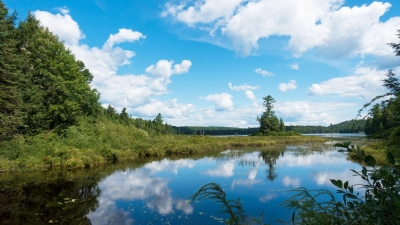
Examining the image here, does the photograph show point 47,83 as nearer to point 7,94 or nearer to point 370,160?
point 7,94

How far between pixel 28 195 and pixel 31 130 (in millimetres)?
14098

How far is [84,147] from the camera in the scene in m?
23.9

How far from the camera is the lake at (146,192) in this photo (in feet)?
31.8

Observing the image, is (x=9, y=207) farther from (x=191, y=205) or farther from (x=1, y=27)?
(x=1, y=27)

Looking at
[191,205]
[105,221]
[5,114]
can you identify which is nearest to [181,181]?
[191,205]

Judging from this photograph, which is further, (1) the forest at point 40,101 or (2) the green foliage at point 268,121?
(2) the green foliage at point 268,121

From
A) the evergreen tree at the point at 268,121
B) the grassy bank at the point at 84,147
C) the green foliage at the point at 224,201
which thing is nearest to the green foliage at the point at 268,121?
the evergreen tree at the point at 268,121

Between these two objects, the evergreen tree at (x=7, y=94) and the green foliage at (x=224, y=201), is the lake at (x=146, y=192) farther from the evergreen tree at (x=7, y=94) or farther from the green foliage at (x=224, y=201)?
Result: the green foliage at (x=224, y=201)

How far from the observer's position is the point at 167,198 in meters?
12.2

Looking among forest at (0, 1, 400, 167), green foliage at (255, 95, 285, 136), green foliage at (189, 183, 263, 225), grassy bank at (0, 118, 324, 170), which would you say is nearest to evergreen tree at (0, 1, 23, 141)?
forest at (0, 1, 400, 167)

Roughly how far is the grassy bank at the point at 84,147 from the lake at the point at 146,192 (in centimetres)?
193

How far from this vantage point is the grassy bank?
1956 centimetres

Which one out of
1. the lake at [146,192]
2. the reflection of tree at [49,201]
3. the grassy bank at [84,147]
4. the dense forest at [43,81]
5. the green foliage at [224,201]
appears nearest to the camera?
the green foliage at [224,201]

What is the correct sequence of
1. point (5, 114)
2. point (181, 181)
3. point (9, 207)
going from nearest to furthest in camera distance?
1. point (9, 207)
2. point (181, 181)
3. point (5, 114)
